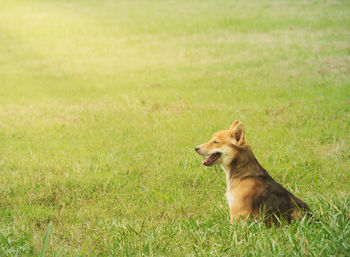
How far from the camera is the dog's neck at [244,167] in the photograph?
5395 millimetres

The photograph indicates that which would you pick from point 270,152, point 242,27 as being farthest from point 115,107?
point 242,27

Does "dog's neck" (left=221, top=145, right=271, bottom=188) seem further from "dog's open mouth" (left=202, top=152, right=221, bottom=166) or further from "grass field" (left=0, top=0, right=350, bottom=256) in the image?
"grass field" (left=0, top=0, right=350, bottom=256)

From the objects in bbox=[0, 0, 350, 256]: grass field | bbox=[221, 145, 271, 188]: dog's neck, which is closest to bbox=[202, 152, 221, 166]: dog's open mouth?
bbox=[221, 145, 271, 188]: dog's neck

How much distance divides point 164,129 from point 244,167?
4847 mm

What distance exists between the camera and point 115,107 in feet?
39.6

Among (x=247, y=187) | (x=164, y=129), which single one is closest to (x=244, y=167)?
(x=247, y=187)

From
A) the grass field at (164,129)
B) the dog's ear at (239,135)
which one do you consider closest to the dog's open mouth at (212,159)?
the dog's ear at (239,135)

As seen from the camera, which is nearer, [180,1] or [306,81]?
[306,81]

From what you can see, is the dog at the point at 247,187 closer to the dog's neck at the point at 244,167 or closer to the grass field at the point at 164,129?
the dog's neck at the point at 244,167

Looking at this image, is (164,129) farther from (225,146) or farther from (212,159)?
(225,146)

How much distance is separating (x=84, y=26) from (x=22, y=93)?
11297mm

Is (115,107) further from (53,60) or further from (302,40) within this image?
(302,40)

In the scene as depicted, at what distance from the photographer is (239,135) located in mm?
5543

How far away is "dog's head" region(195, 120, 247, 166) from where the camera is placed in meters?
5.50
